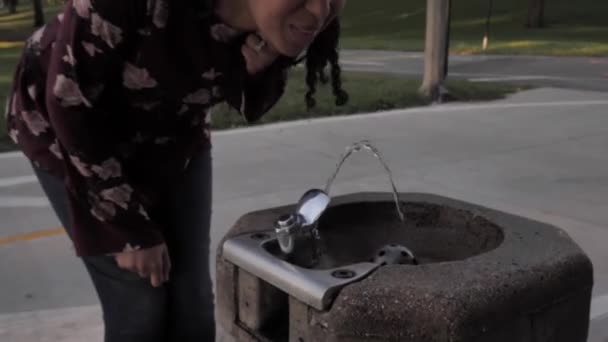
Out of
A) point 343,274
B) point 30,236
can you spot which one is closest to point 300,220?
point 343,274

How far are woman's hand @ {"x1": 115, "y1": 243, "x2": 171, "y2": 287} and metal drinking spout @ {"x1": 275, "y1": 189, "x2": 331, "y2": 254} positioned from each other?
28 centimetres

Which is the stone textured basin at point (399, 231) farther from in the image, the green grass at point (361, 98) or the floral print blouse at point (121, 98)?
the green grass at point (361, 98)

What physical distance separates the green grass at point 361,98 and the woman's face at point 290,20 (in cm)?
452

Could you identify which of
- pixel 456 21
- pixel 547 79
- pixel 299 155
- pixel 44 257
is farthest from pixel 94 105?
pixel 456 21

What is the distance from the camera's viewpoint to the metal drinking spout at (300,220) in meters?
2.02

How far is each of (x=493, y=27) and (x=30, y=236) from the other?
21.8m

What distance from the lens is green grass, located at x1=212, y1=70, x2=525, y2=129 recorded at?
23.0ft

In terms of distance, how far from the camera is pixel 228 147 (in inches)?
237

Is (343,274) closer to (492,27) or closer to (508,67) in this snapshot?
(508,67)

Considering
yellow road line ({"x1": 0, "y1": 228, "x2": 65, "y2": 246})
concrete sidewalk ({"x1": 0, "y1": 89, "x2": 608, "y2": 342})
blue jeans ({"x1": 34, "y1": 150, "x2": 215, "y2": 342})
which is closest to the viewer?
blue jeans ({"x1": 34, "y1": 150, "x2": 215, "y2": 342})

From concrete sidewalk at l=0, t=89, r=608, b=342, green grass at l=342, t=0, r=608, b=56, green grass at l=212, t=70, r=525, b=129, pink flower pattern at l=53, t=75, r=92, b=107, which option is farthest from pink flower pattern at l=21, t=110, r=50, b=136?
green grass at l=342, t=0, r=608, b=56

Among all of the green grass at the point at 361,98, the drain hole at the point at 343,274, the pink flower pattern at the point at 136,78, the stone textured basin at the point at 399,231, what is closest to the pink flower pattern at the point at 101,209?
the pink flower pattern at the point at 136,78

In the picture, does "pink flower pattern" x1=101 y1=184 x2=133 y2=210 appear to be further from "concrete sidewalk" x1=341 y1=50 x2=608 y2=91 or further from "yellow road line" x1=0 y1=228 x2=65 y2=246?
"concrete sidewalk" x1=341 y1=50 x2=608 y2=91

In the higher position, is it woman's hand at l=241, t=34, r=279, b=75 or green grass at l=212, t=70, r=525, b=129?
woman's hand at l=241, t=34, r=279, b=75
